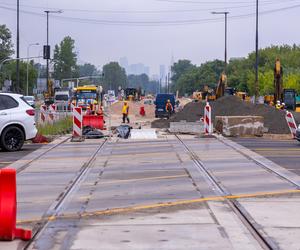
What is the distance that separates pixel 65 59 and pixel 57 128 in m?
130

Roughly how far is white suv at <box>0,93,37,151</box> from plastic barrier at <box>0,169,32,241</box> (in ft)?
44.8

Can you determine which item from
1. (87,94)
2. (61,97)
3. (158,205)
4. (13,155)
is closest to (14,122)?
(13,155)

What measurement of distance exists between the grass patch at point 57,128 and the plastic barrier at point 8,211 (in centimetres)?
2126

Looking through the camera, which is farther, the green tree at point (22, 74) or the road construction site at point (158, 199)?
the green tree at point (22, 74)

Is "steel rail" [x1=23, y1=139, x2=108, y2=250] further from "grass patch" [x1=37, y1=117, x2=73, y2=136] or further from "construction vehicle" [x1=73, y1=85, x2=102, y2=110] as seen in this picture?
"construction vehicle" [x1=73, y1=85, x2=102, y2=110]

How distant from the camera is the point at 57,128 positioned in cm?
3416

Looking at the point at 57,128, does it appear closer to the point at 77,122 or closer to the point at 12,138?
the point at 77,122

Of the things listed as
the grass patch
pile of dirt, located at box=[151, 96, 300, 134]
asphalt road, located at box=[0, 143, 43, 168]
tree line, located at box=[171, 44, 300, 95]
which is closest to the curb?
asphalt road, located at box=[0, 143, 43, 168]

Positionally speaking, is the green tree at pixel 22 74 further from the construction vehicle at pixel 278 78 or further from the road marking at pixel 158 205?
the road marking at pixel 158 205

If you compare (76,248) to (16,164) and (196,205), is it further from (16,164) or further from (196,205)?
(16,164)

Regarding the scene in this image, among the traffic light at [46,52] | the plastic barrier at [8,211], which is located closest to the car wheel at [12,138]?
the plastic barrier at [8,211]

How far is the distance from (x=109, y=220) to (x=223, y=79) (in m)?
46.0

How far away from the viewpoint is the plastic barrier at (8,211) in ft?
29.9

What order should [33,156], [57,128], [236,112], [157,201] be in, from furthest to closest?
[236,112] → [57,128] → [33,156] → [157,201]
